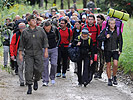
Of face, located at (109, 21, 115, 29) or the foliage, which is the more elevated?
the foliage

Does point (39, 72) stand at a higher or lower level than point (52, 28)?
lower

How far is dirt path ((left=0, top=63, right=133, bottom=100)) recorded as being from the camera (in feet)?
27.8

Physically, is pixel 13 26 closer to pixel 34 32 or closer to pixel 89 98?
pixel 34 32

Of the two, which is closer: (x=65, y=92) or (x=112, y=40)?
(x=65, y=92)

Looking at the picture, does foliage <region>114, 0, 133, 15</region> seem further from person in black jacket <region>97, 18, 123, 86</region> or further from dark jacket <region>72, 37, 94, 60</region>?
dark jacket <region>72, 37, 94, 60</region>

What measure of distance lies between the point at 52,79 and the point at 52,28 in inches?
66.2

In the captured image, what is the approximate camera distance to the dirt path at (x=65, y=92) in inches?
333

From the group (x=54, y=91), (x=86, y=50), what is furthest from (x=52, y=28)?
(x=54, y=91)

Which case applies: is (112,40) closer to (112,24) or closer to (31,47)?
(112,24)

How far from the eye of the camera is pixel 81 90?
9.43 m

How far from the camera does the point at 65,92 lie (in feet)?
29.9

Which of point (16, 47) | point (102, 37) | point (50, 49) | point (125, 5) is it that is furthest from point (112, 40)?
point (125, 5)

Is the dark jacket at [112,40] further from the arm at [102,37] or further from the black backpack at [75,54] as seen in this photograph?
the black backpack at [75,54]

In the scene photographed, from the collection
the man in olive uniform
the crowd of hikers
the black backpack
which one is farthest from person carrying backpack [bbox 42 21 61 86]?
the man in olive uniform
